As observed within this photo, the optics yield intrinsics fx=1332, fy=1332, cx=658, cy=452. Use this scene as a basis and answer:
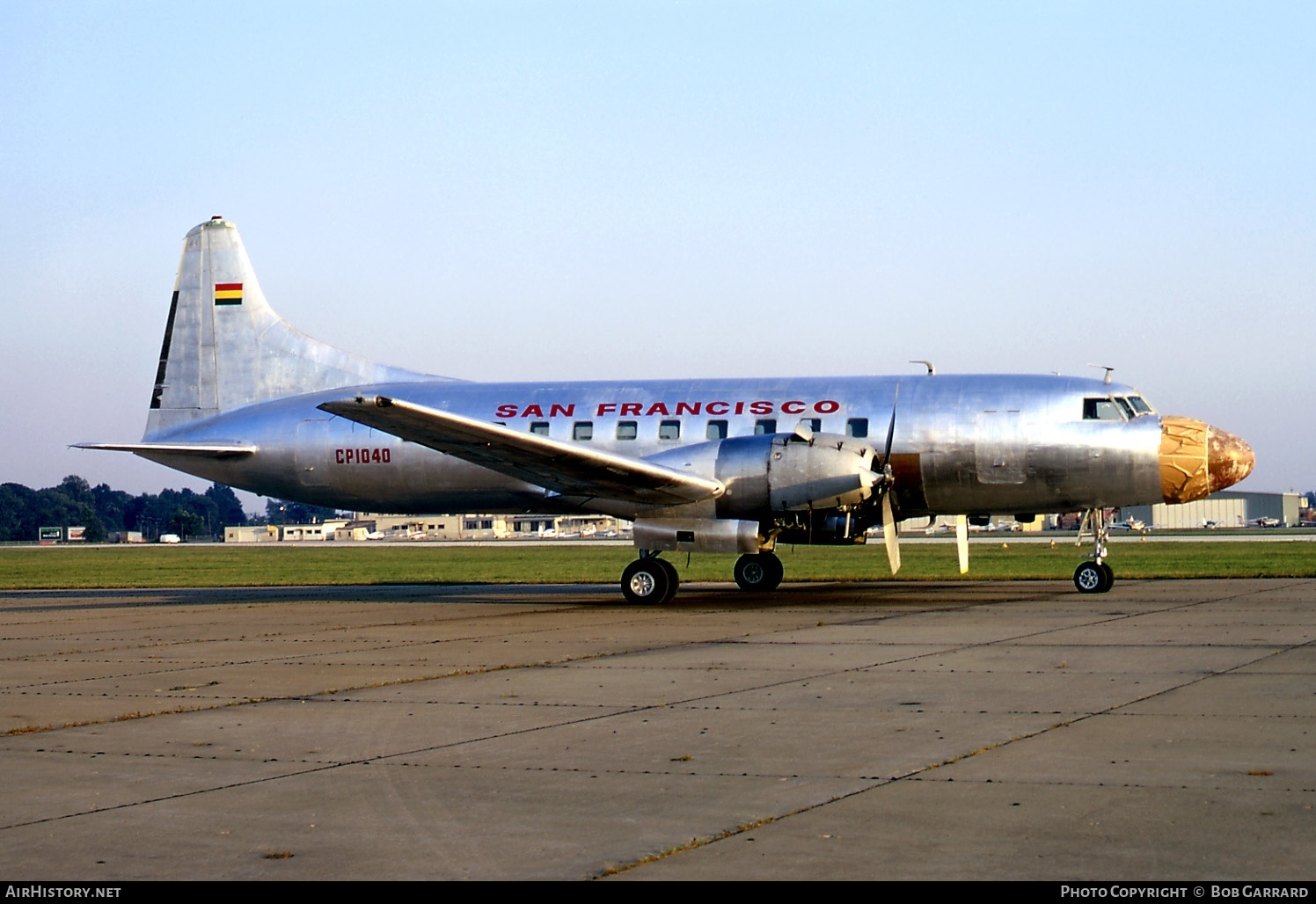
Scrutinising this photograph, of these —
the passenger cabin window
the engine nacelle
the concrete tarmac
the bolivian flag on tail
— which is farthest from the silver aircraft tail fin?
the passenger cabin window

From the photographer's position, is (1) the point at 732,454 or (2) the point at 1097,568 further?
(2) the point at 1097,568

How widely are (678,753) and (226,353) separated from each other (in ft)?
69.7

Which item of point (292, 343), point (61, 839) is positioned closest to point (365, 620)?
point (292, 343)

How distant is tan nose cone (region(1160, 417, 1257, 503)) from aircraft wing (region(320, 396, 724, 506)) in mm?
7445

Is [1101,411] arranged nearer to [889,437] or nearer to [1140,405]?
[1140,405]

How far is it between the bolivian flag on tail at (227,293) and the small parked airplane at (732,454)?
98.0 inches

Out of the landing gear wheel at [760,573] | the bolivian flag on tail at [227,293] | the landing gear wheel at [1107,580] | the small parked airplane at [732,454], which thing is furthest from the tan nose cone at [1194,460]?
the bolivian flag on tail at [227,293]

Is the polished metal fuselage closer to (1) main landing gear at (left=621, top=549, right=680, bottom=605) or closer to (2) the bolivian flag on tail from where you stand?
(1) main landing gear at (left=621, top=549, right=680, bottom=605)

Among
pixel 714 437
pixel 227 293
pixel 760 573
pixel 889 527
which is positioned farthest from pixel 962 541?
pixel 227 293

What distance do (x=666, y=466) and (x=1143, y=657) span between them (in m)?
9.67

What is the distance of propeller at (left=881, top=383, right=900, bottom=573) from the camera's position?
21.8 m

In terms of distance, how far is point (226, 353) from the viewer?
90.1 ft

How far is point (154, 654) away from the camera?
1594 centimetres
